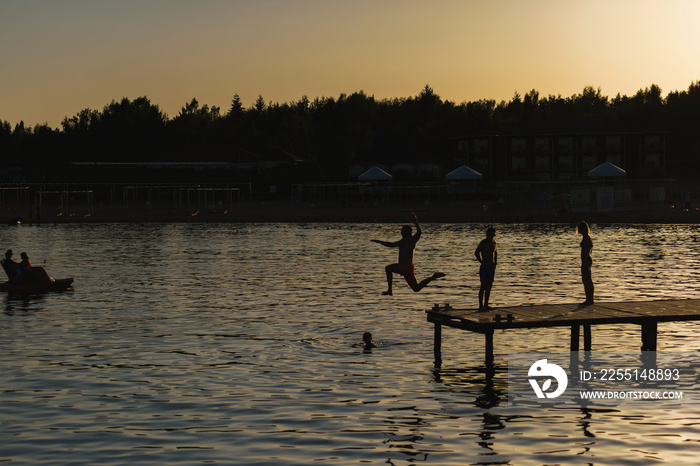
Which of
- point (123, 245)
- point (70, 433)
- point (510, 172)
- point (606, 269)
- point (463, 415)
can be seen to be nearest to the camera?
point (70, 433)

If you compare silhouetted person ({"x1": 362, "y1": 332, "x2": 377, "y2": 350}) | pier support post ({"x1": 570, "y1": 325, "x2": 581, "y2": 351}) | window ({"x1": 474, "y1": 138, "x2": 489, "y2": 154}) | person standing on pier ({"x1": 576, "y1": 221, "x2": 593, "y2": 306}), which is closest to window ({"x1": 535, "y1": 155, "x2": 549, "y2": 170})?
window ({"x1": 474, "y1": 138, "x2": 489, "y2": 154})

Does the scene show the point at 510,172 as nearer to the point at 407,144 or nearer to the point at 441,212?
the point at 407,144

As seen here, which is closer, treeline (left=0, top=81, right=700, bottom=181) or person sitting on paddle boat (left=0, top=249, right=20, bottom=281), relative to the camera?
person sitting on paddle boat (left=0, top=249, right=20, bottom=281)

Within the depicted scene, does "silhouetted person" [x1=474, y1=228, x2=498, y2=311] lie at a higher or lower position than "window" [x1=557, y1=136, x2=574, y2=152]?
lower

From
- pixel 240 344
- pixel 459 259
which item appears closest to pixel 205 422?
pixel 240 344

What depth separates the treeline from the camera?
14062 cm

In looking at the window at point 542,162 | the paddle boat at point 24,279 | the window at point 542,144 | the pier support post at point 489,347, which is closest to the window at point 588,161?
the window at point 542,162

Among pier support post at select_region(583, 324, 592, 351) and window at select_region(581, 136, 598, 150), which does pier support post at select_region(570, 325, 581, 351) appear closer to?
pier support post at select_region(583, 324, 592, 351)

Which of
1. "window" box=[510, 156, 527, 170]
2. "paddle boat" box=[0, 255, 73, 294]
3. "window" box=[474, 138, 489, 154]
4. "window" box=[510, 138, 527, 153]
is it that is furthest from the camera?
"window" box=[474, 138, 489, 154]

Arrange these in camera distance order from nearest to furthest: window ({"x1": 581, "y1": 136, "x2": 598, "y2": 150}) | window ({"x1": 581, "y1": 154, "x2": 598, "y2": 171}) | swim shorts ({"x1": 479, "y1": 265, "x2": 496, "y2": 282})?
swim shorts ({"x1": 479, "y1": 265, "x2": 496, "y2": 282}), window ({"x1": 581, "y1": 154, "x2": 598, "y2": 171}), window ({"x1": 581, "y1": 136, "x2": 598, "y2": 150})

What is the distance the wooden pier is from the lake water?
1.10m

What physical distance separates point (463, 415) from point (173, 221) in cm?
8307

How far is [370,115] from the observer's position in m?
162

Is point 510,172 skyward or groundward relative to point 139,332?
skyward
